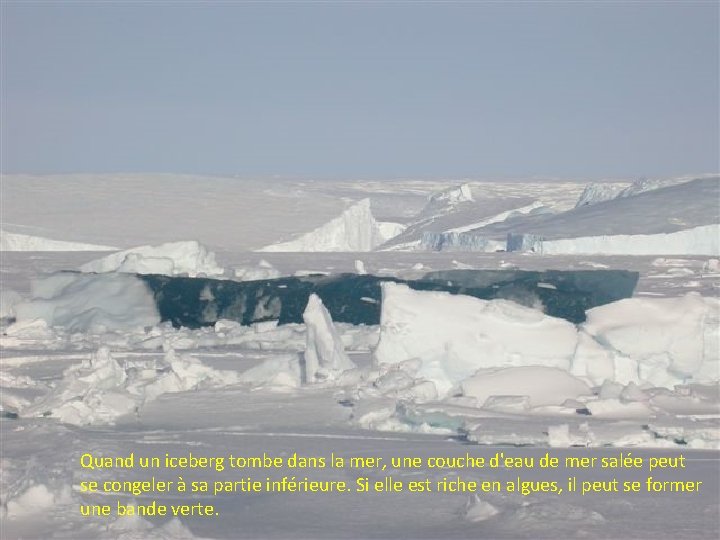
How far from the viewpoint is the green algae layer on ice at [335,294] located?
13531 millimetres

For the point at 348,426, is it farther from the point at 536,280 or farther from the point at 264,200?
the point at 264,200

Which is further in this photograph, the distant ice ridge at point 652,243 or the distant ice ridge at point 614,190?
the distant ice ridge at point 614,190

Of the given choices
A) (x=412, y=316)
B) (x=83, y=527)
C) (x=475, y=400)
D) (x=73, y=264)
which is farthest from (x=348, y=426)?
(x=73, y=264)

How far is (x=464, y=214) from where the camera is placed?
125ft

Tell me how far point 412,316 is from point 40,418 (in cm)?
295

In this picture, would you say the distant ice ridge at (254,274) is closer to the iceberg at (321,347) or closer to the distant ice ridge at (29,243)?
the iceberg at (321,347)

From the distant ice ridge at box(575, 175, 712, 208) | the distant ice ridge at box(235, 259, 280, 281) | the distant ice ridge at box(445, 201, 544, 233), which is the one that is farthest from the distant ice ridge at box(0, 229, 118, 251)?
the distant ice ridge at box(575, 175, 712, 208)

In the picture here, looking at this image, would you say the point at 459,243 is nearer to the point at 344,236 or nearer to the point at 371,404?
the point at 344,236

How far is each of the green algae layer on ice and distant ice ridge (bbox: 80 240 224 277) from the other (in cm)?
177

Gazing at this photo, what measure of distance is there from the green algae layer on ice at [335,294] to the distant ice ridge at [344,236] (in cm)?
1174

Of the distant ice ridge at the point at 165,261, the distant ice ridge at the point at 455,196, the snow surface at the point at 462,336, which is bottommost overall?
the snow surface at the point at 462,336

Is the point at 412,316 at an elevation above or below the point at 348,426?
above

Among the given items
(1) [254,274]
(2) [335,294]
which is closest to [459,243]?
(1) [254,274]

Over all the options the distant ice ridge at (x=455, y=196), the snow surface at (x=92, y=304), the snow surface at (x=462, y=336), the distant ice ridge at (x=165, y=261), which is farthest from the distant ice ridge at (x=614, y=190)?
the snow surface at (x=462, y=336)
